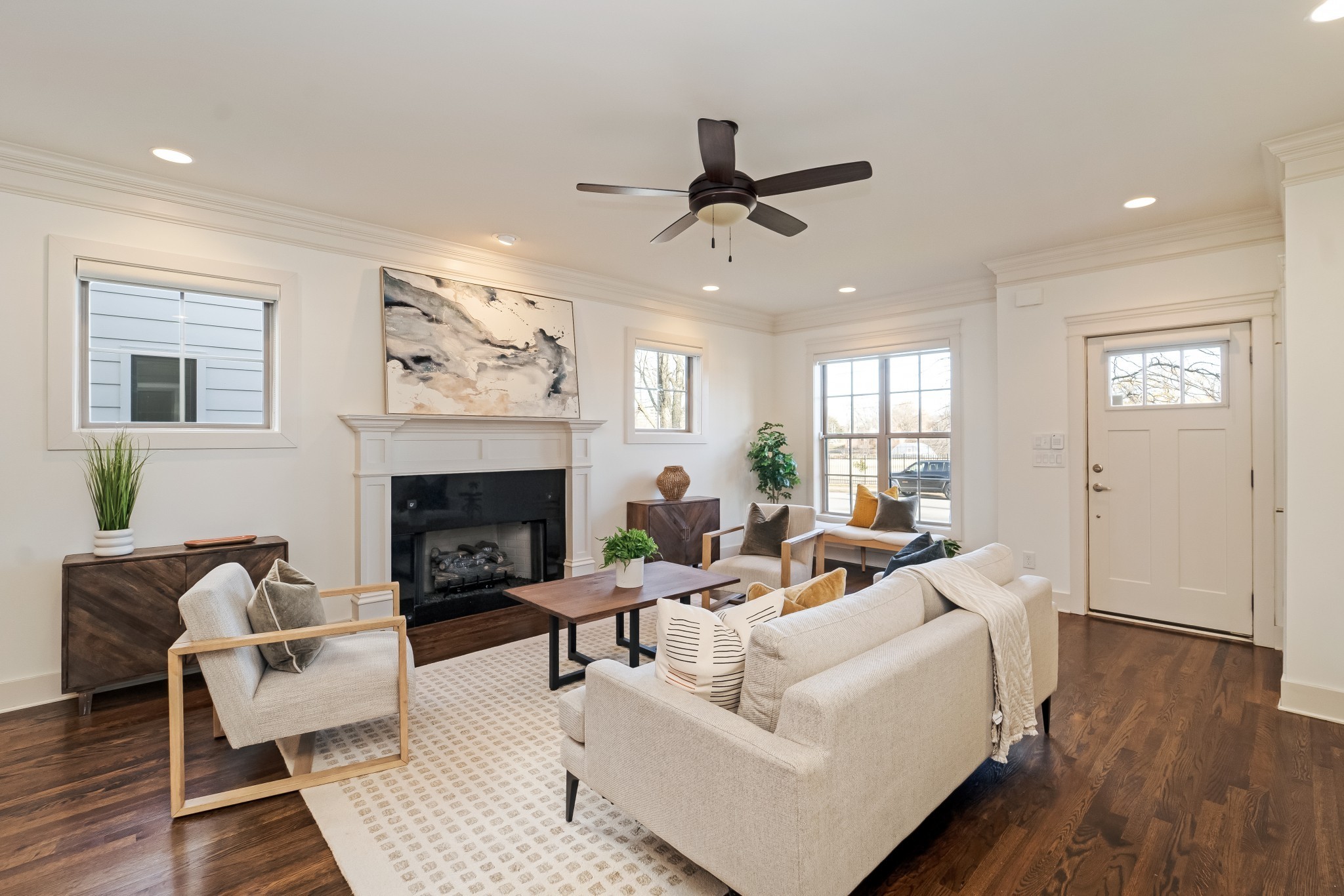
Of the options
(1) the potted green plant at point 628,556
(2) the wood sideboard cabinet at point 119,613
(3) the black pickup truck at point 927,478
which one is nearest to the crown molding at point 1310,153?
(3) the black pickup truck at point 927,478

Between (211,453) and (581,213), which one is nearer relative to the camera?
(211,453)

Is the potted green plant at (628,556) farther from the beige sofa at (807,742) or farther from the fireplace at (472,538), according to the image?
the fireplace at (472,538)

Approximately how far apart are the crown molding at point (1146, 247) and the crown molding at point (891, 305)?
0.52 metres

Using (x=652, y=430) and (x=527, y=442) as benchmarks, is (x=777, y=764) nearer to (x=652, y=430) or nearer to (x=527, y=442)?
(x=527, y=442)

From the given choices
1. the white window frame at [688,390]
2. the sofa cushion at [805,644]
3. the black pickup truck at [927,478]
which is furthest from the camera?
the black pickup truck at [927,478]

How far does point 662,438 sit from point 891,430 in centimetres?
234

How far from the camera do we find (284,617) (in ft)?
8.10

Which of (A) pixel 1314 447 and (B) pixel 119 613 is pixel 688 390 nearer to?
(A) pixel 1314 447

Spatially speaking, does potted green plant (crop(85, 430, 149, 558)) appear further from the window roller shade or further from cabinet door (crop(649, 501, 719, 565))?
cabinet door (crop(649, 501, 719, 565))

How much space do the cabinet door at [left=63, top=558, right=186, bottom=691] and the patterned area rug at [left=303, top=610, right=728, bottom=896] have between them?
1.10 metres

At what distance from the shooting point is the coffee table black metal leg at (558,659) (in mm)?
3186

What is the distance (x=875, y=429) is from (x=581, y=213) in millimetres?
3911

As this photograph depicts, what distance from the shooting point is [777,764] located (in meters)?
1.47

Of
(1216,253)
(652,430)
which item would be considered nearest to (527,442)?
(652,430)
